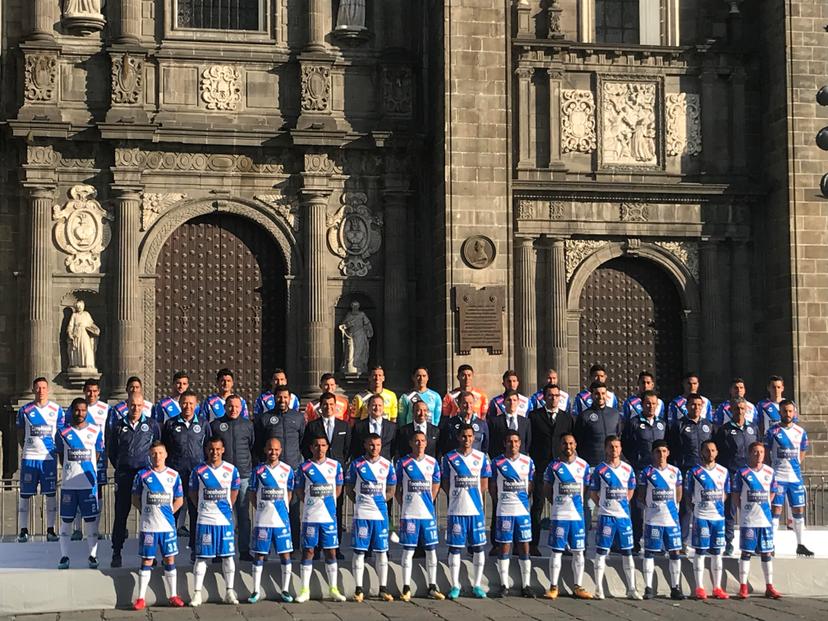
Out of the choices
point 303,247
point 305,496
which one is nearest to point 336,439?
point 305,496

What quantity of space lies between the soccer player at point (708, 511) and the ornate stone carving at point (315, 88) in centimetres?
1222

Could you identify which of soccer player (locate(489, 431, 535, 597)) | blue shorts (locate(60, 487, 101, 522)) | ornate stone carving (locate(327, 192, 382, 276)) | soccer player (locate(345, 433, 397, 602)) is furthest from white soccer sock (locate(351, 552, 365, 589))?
ornate stone carving (locate(327, 192, 382, 276))

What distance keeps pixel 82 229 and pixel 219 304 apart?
113 inches

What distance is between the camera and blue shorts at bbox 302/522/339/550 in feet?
51.5

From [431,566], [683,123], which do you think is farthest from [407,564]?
[683,123]

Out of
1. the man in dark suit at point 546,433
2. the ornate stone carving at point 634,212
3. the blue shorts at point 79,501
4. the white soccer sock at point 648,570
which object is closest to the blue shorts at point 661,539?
the white soccer sock at point 648,570

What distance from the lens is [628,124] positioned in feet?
90.8

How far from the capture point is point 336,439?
1722 cm

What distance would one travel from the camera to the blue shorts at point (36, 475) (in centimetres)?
1869

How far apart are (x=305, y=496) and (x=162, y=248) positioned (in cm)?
1096

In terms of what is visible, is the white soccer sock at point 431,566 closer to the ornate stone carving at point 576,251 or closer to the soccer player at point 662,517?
the soccer player at point 662,517

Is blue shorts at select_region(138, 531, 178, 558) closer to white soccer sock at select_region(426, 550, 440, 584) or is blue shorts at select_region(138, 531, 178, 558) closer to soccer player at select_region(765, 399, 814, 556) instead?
white soccer sock at select_region(426, 550, 440, 584)

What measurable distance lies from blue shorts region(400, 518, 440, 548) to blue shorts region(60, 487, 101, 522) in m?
3.89

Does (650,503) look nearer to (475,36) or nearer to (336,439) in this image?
(336,439)
